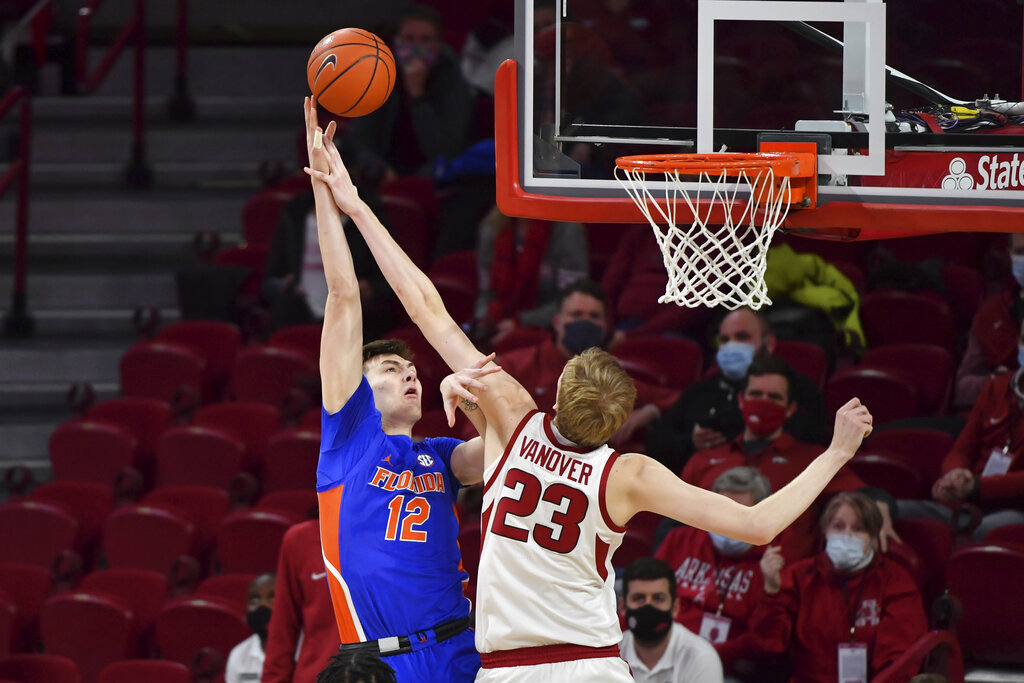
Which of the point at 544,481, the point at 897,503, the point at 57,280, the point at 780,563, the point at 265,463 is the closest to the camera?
the point at 544,481

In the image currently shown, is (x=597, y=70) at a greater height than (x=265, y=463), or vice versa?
(x=597, y=70)

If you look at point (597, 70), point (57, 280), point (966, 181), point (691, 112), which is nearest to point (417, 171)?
point (57, 280)

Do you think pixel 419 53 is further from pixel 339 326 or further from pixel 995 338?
pixel 339 326

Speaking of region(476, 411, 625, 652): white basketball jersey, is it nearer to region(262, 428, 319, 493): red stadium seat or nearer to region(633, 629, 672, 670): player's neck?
region(633, 629, 672, 670): player's neck

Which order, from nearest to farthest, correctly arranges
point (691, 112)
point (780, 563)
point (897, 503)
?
point (691, 112) < point (780, 563) < point (897, 503)

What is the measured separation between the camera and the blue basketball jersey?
4.52 meters

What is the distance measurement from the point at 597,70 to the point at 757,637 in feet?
7.42

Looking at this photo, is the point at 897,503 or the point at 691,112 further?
the point at 897,503

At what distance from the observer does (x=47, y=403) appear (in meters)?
9.59

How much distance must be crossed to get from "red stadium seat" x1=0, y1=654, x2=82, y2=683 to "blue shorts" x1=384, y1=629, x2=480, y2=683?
276cm

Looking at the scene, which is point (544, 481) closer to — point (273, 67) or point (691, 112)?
point (691, 112)

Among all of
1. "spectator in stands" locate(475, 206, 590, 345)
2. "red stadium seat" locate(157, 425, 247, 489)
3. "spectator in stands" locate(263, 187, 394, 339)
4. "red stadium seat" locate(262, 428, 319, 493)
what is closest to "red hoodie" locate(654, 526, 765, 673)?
"red stadium seat" locate(262, 428, 319, 493)

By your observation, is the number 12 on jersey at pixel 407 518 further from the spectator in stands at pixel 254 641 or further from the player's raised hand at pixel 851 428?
the spectator in stands at pixel 254 641

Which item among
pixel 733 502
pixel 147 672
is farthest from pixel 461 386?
pixel 147 672
